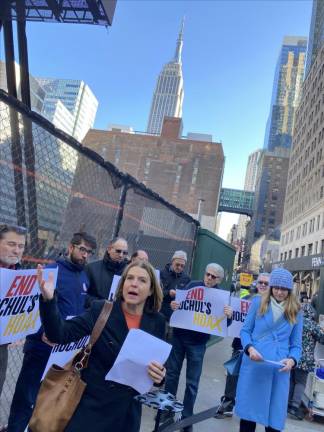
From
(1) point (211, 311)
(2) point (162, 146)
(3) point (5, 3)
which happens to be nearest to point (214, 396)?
(1) point (211, 311)

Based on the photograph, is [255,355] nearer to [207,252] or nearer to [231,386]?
[231,386]

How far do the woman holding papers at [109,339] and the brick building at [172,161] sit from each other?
8377 centimetres

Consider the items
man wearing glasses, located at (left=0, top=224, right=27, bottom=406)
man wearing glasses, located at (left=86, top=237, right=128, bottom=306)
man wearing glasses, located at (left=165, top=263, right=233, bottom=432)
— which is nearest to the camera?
man wearing glasses, located at (left=0, top=224, right=27, bottom=406)

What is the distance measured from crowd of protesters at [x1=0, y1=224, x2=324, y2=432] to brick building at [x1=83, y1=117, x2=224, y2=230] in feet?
267

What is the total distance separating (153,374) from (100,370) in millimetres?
342

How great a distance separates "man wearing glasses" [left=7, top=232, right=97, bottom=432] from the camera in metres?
3.29

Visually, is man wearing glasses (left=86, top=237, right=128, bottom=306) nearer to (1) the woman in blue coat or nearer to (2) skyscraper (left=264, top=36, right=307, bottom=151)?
(1) the woman in blue coat

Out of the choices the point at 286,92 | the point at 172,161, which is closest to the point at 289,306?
the point at 172,161

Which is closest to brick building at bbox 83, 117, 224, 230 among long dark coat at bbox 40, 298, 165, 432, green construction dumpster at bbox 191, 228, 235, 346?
green construction dumpster at bbox 191, 228, 235, 346

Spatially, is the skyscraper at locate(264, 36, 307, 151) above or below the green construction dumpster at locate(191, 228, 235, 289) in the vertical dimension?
above

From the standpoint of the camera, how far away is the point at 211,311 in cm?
484

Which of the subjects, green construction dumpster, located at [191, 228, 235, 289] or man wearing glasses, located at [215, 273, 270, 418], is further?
green construction dumpster, located at [191, 228, 235, 289]

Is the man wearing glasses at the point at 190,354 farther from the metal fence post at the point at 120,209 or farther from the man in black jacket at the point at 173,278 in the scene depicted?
the metal fence post at the point at 120,209

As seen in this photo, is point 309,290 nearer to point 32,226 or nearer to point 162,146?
point 32,226
